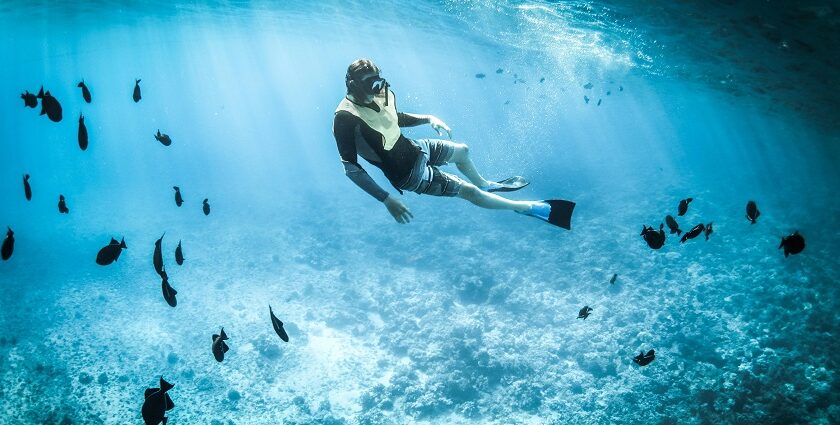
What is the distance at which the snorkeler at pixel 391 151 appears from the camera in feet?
13.0

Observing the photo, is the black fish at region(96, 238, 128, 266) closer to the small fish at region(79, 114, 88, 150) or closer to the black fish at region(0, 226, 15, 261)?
the black fish at region(0, 226, 15, 261)

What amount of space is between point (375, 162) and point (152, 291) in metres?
14.8

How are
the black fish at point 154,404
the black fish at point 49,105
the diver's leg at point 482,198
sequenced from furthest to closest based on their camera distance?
1. the diver's leg at point 482,198
2. the black fish at point 49,105
3. the black fish at point 154,404

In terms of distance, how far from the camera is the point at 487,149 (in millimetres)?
40219

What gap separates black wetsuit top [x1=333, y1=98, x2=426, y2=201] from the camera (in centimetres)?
396

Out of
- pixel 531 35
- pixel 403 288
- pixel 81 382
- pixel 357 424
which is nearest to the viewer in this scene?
pixel 357 424

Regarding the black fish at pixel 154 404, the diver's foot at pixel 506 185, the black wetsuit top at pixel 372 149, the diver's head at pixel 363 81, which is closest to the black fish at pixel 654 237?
the diver's foot at pixel 506 185

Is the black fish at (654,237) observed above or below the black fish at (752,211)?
below

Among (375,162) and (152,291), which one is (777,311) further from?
(152,291)

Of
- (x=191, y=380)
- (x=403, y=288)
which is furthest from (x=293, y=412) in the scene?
(x=403, y=288)

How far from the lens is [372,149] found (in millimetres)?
4340

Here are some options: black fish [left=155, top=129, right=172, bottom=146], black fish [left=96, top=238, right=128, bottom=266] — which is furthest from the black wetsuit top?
black fish [left=155, top=129, right=172, bottom=146]

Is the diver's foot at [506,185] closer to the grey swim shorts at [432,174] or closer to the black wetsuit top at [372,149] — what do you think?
the grey swim shorts at [432,174]

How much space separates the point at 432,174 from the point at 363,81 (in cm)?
142
